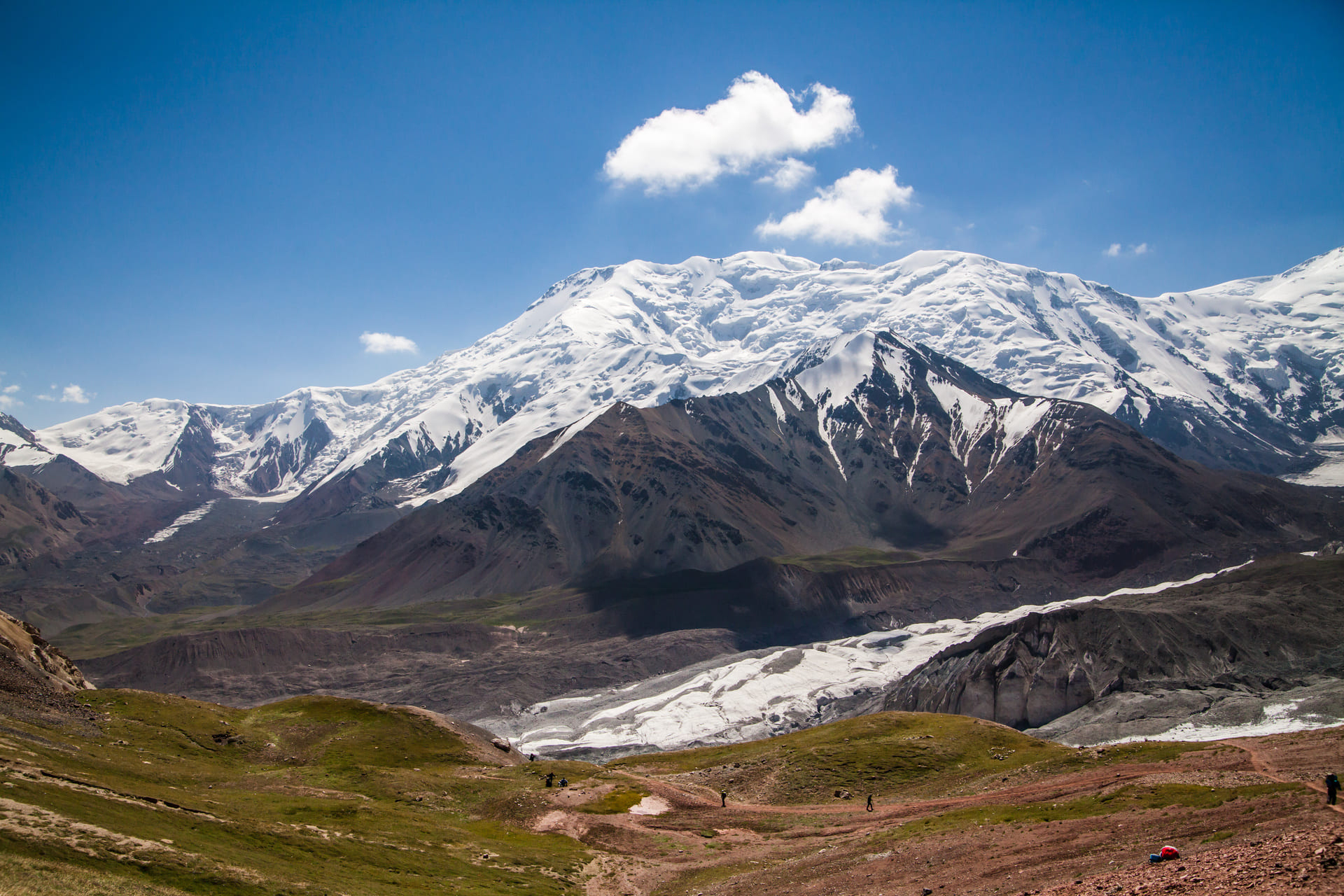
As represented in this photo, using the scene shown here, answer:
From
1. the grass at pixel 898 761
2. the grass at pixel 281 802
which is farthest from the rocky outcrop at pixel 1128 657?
the grass at pixel 281 802

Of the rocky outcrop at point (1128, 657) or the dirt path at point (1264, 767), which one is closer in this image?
the dirt path at point (1264, 767)

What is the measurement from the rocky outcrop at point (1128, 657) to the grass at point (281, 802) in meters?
97.4

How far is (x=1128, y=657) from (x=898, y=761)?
93532mm

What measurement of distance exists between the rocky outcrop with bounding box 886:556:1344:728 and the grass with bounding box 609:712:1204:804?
2593 inches

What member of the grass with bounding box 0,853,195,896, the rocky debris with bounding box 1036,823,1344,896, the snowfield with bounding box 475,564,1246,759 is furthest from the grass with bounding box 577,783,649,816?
the snowfield with bounding box 475,564,1246,759

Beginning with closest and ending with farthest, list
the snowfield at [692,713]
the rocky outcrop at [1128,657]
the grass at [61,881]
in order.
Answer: the grass at [61,881]
the rocky outcrop at [1128,657]
the snowfield at [692,713]

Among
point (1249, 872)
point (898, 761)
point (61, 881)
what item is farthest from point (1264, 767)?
point (61, 881)

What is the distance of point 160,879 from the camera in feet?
95.7

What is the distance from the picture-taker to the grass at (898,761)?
60.5 metres

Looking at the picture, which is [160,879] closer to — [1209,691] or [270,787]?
[270,787]

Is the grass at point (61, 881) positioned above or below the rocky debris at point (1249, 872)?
above

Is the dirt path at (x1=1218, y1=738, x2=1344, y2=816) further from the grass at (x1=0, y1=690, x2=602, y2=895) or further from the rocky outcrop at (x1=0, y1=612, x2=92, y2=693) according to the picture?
the rocky outcrop at (x1=0, y1=612, x2=92, y2=693)

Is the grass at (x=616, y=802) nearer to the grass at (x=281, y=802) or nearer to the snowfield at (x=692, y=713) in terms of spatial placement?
the grass at (x=281, y=802)

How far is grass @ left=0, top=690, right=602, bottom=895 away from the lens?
31.4 metres
